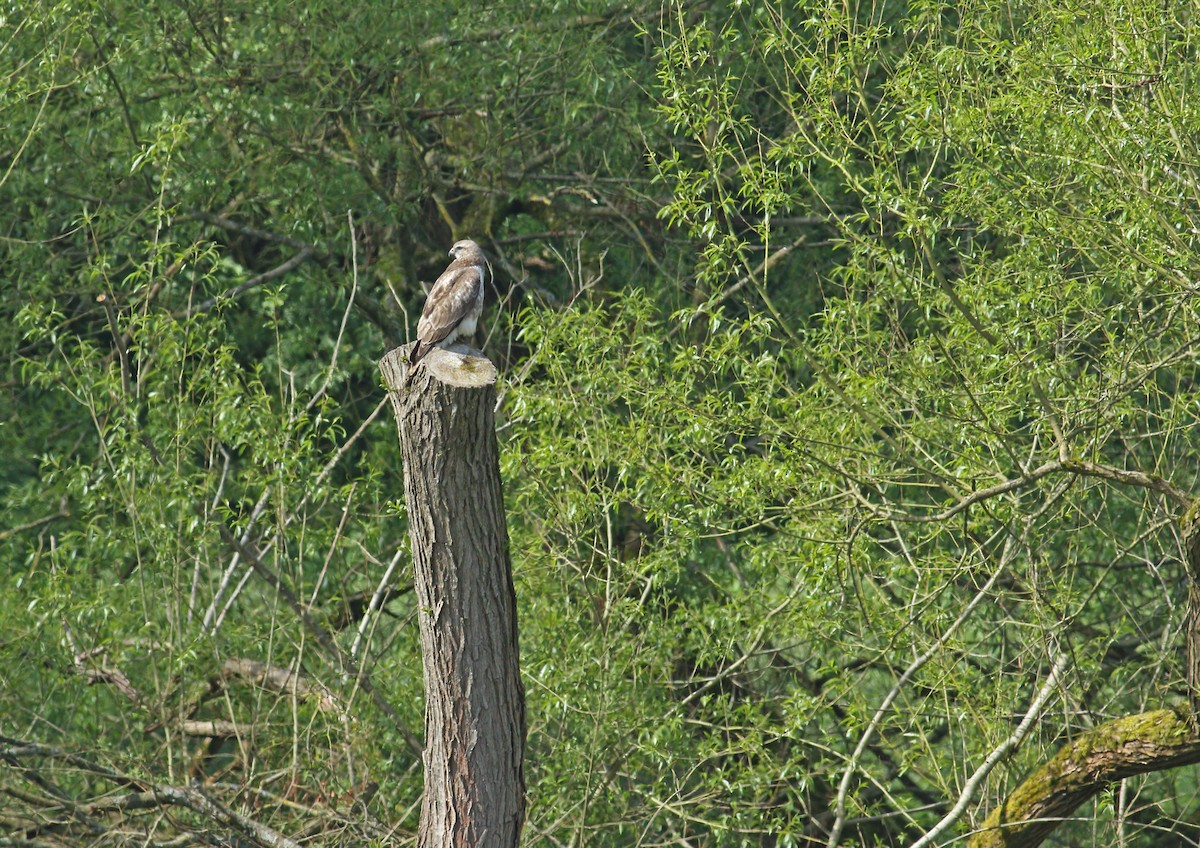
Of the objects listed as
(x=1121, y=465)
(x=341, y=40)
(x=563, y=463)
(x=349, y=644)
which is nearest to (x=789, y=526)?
(x=563, y=463)

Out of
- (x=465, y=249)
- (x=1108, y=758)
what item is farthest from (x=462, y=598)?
(x=1108, y=758)

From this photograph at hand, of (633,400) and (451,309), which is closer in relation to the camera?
(451,309)

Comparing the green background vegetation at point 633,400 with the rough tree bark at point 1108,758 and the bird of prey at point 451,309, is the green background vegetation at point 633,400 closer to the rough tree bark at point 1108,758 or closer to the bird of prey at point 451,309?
the rough tree bark at point 1108,758

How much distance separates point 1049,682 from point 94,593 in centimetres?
445

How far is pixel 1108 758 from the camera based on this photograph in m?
5.03

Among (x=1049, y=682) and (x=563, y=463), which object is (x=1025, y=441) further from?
(x=563, y=463)

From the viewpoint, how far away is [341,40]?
795 centimetres

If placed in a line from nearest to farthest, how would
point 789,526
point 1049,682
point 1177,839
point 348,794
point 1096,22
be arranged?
point 1096,22 → point 1049,682 → point 789,526 → point 348,794 → point 1177,839

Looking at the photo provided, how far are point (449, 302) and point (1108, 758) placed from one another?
2805 mm

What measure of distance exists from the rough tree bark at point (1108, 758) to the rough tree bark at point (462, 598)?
6.30ft

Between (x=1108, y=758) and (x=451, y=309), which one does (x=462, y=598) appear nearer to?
(x=451, y=309)

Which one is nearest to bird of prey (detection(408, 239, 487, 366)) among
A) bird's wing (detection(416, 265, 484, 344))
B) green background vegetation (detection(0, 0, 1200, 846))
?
bird's wing (detection(416, 265, 484, 344))

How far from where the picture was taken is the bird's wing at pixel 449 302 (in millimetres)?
4730

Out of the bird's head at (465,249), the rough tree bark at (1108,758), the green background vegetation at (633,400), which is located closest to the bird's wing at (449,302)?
the bird's head at (465,249)
